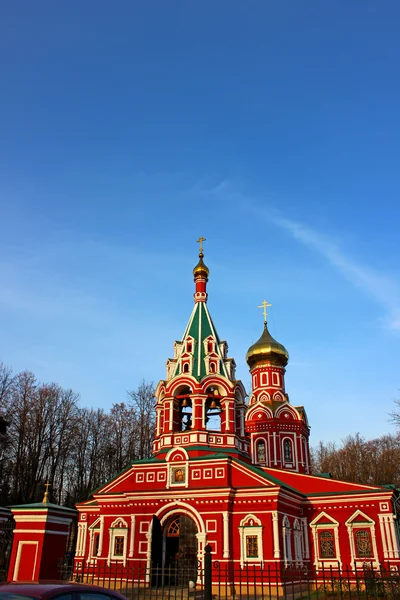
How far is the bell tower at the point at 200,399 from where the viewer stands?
22.4 meters

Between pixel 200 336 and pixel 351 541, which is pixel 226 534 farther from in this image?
pixel 200 336

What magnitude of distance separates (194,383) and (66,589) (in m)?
17.9

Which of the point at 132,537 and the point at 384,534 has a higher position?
the point at 384,534

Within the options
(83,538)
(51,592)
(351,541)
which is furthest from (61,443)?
(51,592)

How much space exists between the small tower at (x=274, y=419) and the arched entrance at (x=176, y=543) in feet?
30.4

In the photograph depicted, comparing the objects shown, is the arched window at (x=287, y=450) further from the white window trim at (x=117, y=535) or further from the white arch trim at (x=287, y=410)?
the white window trim at (x=117, y=535)

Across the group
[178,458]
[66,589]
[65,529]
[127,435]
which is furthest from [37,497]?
[66,589]

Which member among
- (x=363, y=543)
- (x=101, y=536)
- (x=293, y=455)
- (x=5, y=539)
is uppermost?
(x=293, y=455)

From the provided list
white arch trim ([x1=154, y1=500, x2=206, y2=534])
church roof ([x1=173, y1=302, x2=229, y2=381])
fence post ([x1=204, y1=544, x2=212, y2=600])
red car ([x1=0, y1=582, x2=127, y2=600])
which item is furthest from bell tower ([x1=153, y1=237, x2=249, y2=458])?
red car ([x1=0, y1=582, x2=127, y2=600])

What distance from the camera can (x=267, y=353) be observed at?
31.7 m

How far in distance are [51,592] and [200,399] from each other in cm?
1797

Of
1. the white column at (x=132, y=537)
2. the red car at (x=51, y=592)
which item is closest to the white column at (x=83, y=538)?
the white column at (x=132, y=537)

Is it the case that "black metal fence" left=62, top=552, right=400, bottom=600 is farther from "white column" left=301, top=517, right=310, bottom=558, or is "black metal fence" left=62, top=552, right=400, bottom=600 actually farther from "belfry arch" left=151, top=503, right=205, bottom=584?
"white column" left=301, top=517, right=310, bottom=558

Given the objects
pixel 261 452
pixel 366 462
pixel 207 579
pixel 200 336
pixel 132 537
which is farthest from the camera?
pixel 366 462
